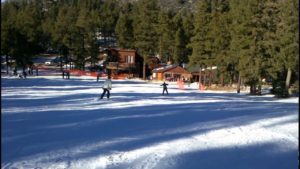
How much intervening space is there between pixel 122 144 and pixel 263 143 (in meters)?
4.76

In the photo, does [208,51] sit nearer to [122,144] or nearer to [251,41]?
[251,41]

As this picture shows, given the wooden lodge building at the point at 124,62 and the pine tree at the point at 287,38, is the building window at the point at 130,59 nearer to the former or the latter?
the wooden lodge building at the point at 124,62

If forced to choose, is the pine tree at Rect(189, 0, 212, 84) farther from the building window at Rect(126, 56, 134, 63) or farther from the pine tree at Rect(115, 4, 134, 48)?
the pine tree at Rect(115, 4, 134, 48)

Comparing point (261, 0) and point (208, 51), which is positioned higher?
point (261, 0)

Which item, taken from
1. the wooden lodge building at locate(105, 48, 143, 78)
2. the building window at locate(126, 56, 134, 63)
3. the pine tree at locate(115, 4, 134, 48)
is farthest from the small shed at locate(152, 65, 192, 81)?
the pine tree at locate(115, 4, 134, 48)

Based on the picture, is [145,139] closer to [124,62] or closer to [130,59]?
[130,59]

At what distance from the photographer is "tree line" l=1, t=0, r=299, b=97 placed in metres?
33.8

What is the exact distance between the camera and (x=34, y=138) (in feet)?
41.2

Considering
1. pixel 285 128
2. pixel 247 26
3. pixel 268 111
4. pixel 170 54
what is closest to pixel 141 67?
pixel 170 54

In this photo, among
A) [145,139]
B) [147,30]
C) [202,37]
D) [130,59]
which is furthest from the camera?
[130,59]

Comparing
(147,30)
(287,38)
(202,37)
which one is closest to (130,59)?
(147,30)

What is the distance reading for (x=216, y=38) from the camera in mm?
51125

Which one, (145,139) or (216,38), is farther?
(216,38)

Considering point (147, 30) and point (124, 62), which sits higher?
point (147, 30)
